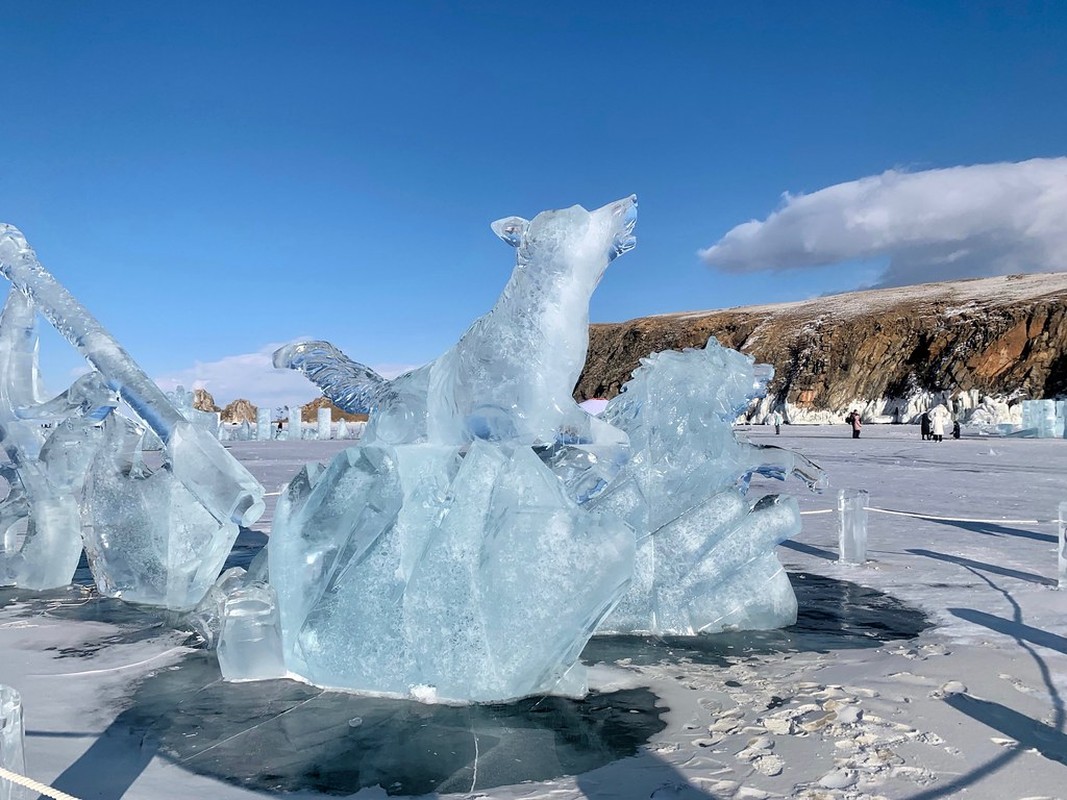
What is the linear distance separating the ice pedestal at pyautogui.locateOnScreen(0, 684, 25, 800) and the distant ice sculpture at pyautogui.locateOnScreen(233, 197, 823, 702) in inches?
75.5

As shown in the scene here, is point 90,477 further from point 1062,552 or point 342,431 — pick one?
point 342,431

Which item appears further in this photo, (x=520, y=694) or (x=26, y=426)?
(x=26, y=426)

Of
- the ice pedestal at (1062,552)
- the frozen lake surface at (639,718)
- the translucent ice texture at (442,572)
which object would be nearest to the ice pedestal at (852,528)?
the frozen lake surface at (639,718)

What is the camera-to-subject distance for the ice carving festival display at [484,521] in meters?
3.82

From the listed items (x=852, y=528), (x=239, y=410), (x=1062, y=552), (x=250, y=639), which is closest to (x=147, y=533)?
(x=250, y=639)

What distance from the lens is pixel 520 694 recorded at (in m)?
3.89

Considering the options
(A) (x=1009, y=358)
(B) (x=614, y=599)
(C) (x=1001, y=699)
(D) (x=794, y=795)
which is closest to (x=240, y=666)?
(B) (x=614, y=599)

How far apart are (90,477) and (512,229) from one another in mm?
4107

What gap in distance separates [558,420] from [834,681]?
6.10 feet

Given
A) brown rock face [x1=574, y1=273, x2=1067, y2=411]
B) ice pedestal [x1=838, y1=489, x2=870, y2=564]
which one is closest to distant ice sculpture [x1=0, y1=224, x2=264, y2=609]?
ice pedestal [x1=838, y1=489, x2=870, y2=564]

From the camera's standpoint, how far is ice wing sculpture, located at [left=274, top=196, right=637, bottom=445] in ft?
13.3

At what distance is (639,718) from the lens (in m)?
3.59

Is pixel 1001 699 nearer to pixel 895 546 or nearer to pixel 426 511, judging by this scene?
pixel 426 511

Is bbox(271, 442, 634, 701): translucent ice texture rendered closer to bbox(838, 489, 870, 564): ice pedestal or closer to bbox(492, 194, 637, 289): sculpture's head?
bbox(492, 194, 637, 289): sculpture's head
